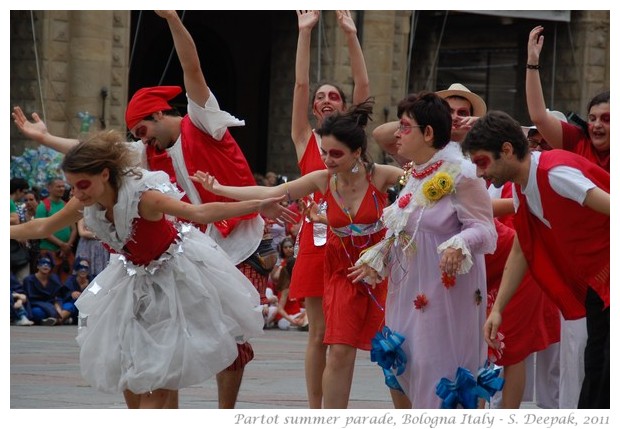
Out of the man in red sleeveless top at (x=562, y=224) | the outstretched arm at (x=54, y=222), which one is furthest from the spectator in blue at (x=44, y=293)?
the man in red sleeveless top at (x=562, y=224)

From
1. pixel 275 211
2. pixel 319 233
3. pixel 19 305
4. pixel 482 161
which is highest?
pixel 482 161

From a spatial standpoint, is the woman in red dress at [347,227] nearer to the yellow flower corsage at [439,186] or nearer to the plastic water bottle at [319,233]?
the plastic water bottle at [319,233]

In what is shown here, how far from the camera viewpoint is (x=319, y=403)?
8.02 m

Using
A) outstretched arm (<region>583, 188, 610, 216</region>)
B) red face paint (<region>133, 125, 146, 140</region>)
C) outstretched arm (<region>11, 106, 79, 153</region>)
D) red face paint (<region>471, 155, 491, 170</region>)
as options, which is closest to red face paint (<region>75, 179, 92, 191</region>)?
outstretched arm (<region>11, 106, 79, 153</region>)

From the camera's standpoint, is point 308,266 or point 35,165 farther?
point 35,165

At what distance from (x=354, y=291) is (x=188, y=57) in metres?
1.63

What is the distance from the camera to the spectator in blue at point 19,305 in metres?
15.8

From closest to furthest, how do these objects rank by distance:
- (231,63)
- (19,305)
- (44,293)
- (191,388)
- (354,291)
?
(354,291)
(191,388)
(19,305)
(44,293)
(231,63)

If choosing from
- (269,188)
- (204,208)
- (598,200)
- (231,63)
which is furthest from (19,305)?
(231,63)

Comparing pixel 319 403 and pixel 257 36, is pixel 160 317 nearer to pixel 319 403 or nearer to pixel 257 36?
pixel 319 403

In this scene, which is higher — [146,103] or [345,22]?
[345,22]

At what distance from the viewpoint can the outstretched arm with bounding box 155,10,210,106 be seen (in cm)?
782

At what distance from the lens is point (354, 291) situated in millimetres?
7555

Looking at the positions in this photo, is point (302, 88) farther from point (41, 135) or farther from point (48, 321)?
point (48, 321)
